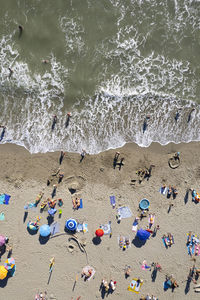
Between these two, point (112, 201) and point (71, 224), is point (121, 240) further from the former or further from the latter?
point (71, 224)

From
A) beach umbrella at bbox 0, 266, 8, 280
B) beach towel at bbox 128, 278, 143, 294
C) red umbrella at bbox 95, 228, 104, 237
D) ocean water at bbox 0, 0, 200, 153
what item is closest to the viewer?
beach umbrella at bbox 0, 266, 8, 280

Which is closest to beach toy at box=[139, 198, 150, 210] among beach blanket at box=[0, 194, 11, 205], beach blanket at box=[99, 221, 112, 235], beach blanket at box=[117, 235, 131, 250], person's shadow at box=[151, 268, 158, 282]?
beach blanket at box=[117, 235, 131, 250]

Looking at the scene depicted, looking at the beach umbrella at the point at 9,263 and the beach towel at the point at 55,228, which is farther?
the beach towel at the point at 55,228

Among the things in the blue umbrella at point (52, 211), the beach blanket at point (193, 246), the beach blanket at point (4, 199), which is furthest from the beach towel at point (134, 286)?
the beach blanket at point (4, 199)

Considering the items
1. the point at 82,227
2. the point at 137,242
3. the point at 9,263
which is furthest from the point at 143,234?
the point at 9,263

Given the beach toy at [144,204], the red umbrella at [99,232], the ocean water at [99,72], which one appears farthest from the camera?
the ocean water at [99,72]

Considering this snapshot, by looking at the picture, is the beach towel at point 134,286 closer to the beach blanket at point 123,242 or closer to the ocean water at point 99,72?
the beach blanket at point 123,242

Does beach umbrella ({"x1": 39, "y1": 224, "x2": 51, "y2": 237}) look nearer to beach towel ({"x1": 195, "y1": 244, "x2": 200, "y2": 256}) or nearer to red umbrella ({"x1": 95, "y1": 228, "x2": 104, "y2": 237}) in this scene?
red umbrella ({"x1": 95, "y1": 228, "x2": 104, "y2": 237})
